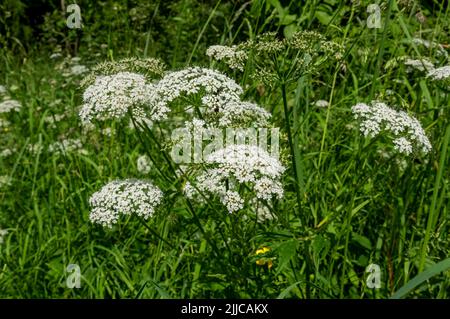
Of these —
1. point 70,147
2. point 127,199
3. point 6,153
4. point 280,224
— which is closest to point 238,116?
point 127,199

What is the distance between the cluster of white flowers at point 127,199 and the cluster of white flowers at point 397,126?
0.97 meters

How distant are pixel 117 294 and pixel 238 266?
1.15m

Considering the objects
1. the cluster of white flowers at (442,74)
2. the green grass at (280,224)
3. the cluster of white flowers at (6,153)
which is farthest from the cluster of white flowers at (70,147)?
the cluster of white flowers at (442,74)

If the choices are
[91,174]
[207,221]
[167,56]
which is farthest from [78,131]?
[207,221]

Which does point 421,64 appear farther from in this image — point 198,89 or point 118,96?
point 118,96

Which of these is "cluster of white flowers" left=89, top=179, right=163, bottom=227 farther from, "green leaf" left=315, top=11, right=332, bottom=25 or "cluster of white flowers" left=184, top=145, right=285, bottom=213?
"green leaf" left=315, top=11, right=332, bottom=25

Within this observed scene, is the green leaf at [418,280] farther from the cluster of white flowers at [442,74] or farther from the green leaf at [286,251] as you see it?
the cluster of white flowers at [442,74]

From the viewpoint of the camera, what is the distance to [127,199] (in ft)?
7.77

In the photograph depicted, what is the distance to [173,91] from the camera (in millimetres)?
2252

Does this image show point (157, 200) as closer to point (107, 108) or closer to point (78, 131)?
point (107, 108)

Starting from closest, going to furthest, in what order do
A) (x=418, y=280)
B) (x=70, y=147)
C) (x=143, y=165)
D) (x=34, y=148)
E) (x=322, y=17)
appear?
(x=418, y=280) < (x=143, y=165) < (x=70, y=147) < (x=34, y=148) < (x=322, y=17)

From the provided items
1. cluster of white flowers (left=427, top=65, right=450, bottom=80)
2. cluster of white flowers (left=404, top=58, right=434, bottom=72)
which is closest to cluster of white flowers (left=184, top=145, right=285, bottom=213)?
cluster of white flowers (left=427, top=65, right=450, bottom=80)

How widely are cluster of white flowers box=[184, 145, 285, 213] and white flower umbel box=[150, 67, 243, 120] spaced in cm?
25

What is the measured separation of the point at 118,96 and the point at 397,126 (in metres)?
1.22
